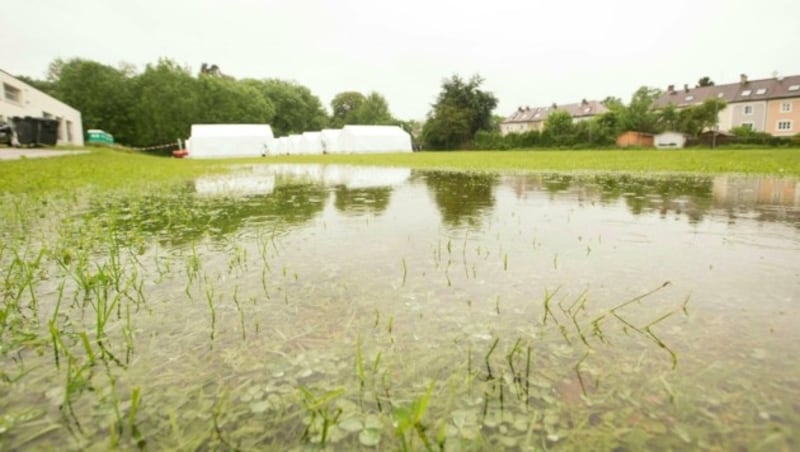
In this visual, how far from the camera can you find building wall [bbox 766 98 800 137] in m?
52.1

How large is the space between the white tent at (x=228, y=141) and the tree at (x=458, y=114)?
2269 cm

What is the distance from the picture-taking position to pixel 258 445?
1228 millimetres

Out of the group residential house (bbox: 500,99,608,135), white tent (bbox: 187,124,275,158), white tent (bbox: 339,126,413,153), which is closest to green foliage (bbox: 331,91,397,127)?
residential house (bbox: 500,99,608,135)

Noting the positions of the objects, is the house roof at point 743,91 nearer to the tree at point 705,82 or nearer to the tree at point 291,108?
the tree at point 705,82

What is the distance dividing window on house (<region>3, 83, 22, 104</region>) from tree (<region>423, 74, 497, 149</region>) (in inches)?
1652

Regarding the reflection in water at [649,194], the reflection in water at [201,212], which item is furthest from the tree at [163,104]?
the reflection in water at [649,194]

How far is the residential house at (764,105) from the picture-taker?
5241 centimetres

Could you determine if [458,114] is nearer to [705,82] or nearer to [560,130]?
[560,130]

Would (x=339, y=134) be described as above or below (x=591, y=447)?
above

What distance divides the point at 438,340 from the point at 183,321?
137 centimetres

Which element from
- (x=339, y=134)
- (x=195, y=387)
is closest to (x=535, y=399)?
(x=195, y=387)

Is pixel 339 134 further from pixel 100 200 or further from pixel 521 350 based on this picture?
pixel 521 350

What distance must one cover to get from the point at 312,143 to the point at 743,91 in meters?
63.7

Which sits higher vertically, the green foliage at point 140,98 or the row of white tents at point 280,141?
the green foliage at point 140,98
